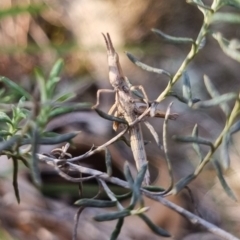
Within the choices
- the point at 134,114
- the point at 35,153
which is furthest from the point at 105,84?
the point at 35,153

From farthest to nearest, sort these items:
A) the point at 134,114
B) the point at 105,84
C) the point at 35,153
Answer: the point at 105,84 → the point at 134,114 → the point at 35,153

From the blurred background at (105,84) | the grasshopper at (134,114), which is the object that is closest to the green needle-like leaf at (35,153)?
the grasshopper at (134,114)

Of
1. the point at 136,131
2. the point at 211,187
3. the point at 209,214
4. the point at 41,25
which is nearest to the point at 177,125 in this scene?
the point at 211,187

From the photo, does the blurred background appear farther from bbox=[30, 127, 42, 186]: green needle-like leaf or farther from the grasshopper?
bbox=[30, 127, 42, 186]: green needle-like leaf

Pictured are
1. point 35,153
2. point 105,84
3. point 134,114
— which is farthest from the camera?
point 105,84

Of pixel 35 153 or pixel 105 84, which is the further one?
pixel 105 84

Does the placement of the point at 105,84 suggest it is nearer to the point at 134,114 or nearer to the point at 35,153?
the point at 134,114

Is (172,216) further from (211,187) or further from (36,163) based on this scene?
(36,163)

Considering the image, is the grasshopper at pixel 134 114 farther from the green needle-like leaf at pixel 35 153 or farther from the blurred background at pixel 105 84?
the blurred background at pixel 105 84

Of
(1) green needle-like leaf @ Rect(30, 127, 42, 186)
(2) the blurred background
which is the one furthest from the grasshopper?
(2) the blurred background
